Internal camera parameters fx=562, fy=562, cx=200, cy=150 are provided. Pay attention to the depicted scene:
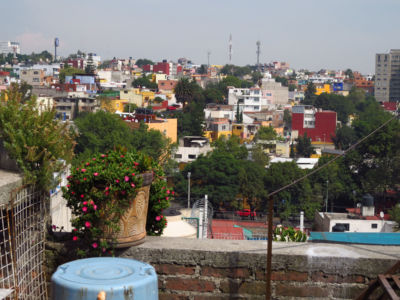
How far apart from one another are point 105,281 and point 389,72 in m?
115

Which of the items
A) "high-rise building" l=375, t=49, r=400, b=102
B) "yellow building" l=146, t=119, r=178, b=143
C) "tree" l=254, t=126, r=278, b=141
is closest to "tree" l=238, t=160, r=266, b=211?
"yellow building" l=146, t=119, r=178, b=143

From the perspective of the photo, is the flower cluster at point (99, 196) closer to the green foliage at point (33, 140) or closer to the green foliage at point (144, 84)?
the green foliage at point (33, 140)

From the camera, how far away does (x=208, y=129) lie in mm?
58594

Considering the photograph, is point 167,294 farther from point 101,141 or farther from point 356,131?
point 356,131

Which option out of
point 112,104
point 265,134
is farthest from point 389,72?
point 112,104

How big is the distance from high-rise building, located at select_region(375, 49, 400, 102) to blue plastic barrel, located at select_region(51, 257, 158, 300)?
113430mm

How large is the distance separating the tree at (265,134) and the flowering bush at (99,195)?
167 feet

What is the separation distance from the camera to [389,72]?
109562mm

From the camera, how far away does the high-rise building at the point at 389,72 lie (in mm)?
109188

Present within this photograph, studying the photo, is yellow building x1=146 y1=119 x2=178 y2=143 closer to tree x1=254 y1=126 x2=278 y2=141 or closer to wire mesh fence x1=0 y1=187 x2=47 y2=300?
tree x1=254 y1=126 x2=278 y2=141

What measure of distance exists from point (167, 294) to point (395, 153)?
42706mm

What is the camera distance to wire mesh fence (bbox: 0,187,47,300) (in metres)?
2.67

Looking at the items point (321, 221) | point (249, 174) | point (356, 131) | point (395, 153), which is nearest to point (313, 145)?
point (356, 131)

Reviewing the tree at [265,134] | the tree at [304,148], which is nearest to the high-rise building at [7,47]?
the tree at [265,134]
